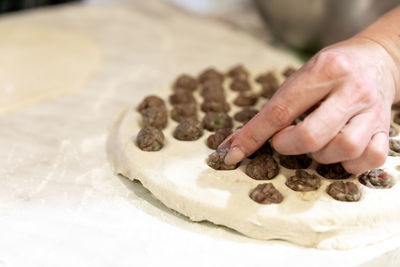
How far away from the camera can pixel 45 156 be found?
4.62ft

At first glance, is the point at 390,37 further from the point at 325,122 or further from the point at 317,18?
the point at 317,18

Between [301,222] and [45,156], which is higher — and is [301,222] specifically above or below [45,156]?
above

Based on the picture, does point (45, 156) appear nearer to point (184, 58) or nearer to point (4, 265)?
point (4, 265)

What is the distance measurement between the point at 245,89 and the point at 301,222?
66cm

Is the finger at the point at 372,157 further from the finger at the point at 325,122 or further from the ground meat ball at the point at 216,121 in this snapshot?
the ground meat ball at the point at 216,121

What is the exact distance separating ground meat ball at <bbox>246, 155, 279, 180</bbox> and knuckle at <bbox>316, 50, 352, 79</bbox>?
0.24 metres

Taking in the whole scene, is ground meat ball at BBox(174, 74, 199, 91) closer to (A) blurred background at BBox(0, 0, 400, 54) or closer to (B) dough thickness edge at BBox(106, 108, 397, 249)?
(B) dough thickness edge at BBox(106, 108, 397, 249)

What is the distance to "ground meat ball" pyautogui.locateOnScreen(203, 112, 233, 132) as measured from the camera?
1375mm

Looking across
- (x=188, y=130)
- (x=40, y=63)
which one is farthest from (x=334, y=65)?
(x=40, y=63)

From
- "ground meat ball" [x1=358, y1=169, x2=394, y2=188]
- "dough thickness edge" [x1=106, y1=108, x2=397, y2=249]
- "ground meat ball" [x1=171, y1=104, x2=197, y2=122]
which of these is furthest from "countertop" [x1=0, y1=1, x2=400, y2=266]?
"ground meat ball" [x1=171, y1=104, x2=197, y2=122]

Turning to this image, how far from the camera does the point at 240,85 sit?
5.35ft

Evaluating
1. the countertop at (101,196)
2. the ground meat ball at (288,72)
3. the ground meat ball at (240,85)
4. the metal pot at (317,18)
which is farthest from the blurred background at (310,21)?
the ground meat ball at (240,85)

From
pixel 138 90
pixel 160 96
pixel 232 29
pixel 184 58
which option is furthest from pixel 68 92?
pixel 232 29

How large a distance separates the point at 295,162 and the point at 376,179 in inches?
Answer: 7.2
